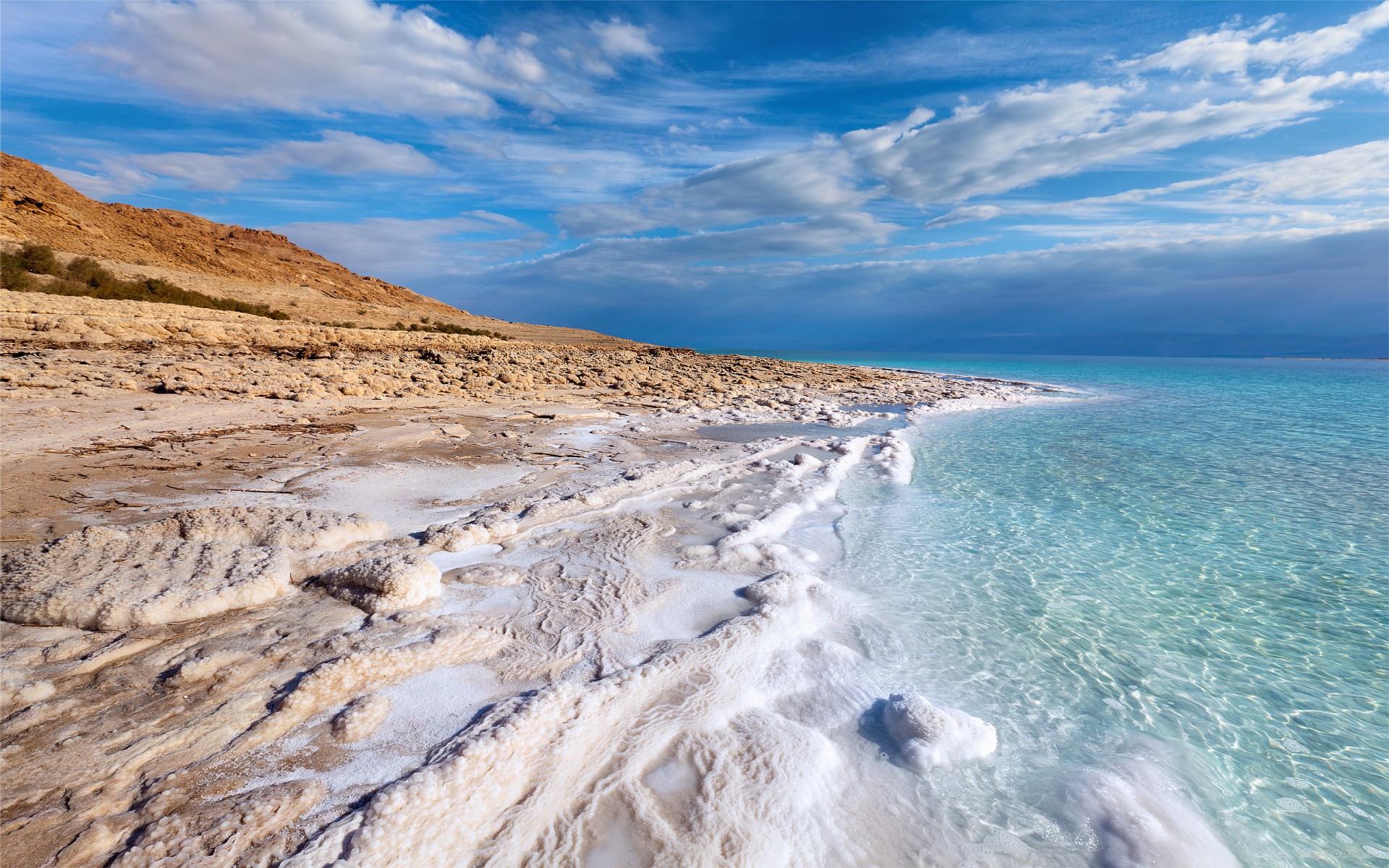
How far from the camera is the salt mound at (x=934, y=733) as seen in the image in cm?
275

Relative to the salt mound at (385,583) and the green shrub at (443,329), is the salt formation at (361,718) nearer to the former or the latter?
the salt mound at (385,583)

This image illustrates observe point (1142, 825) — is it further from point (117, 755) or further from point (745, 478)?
point (745, 478)

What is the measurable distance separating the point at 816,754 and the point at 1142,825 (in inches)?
56.2

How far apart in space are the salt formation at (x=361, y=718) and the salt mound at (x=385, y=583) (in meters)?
0.88

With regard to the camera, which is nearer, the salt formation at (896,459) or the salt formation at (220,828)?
the salt formation at (220,828)

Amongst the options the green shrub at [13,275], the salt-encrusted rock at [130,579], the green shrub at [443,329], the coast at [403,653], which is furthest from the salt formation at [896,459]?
the green shrub at [13,275]

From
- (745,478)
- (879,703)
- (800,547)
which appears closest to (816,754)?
(879,703)

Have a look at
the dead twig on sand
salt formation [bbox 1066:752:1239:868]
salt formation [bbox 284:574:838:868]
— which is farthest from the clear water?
the dead twig on sand

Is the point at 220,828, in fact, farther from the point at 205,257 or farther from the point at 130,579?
the point at 205,257

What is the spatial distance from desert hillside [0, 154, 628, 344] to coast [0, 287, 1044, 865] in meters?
24.7

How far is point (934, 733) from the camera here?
2828 mm

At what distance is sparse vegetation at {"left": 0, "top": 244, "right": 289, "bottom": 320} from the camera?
18.0 metres

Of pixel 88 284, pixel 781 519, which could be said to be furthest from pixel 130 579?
pixel 88 284

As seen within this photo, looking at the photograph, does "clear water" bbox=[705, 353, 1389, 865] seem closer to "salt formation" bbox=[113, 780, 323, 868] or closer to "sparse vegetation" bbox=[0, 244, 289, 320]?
"salt formation" bbox=[113, 780, 323, 868]
